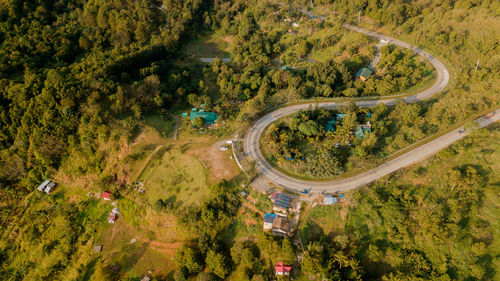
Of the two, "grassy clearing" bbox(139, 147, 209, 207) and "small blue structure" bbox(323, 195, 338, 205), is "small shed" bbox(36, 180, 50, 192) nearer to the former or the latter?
"grassy clearing" bbox(139, 147, 209, 207)

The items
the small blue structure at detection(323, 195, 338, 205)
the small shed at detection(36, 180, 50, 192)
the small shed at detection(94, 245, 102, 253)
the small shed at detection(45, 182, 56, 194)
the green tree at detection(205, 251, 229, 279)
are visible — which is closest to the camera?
the green tree at detection(205, 251, 229, 279)

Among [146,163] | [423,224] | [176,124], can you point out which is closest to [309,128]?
[423,224]

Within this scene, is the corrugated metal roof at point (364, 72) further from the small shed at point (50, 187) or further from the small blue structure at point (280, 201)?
the small shed at point (50, 187)

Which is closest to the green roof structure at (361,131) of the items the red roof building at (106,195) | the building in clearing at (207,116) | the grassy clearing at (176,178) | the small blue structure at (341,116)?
the small blue structure at (341,116)

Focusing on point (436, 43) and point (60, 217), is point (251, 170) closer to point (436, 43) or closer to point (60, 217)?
point (60, 217)

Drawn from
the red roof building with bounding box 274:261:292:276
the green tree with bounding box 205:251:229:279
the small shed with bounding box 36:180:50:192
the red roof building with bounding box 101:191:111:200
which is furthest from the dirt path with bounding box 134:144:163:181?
the red roof building with bounding box 274:261:292:276

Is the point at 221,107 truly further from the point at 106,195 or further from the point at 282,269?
the point at 282,269
